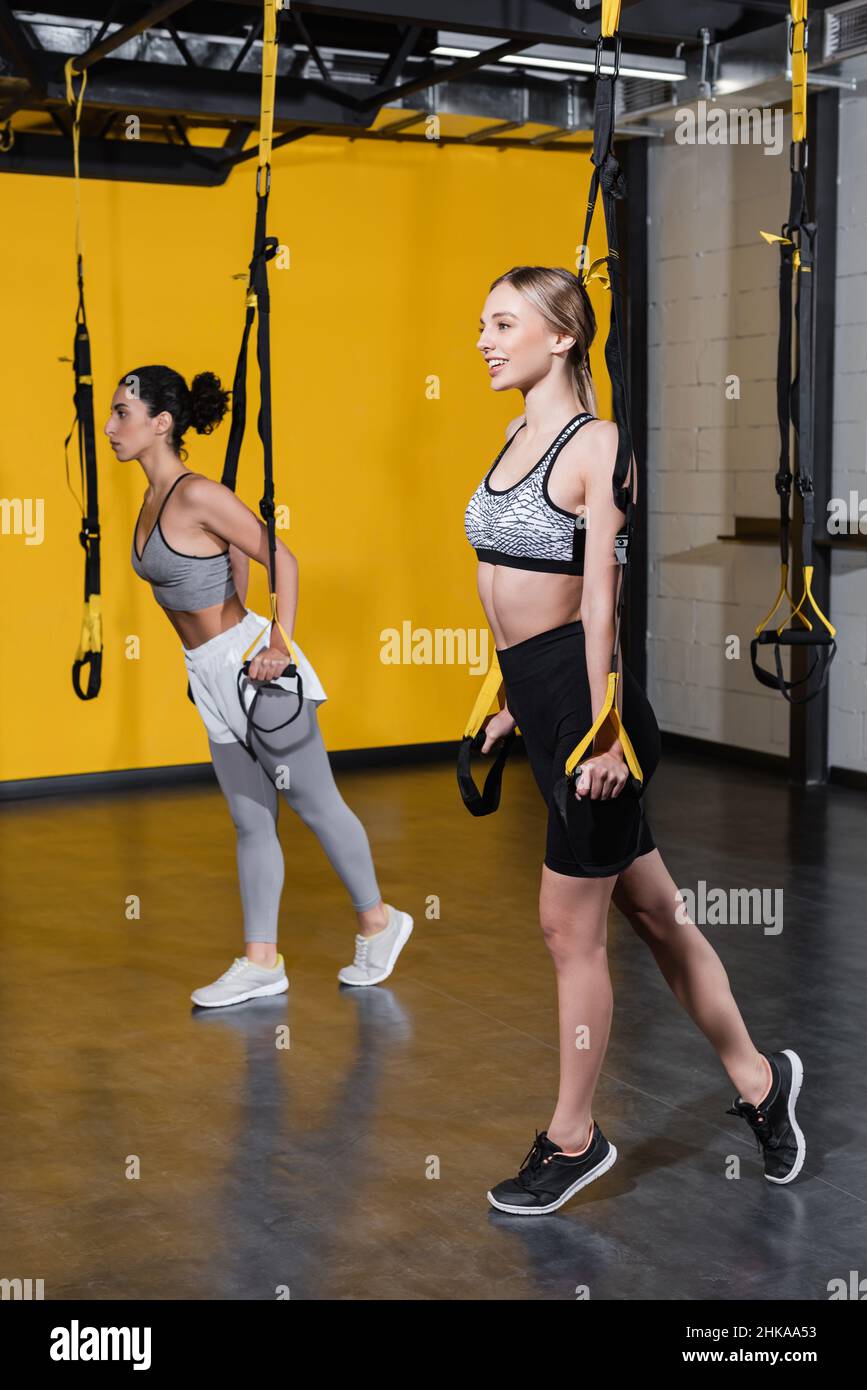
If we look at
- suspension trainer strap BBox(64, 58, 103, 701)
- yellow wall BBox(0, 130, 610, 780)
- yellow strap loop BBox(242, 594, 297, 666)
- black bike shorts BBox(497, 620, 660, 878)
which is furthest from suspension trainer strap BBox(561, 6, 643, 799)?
yellow wall BBox(0, 130, 610, 780)

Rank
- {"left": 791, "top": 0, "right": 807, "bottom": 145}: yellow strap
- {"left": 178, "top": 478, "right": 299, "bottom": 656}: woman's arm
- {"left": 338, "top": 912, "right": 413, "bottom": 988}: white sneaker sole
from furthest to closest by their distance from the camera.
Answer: {"left": 338, "top": 912, "right": 413, "bottom": 988}: white sneaker sole, {"left": 178, "top": 478, "right": 299, "bottom": 656}: woman's arm, {"left": 791, "top": 0, "right": 807, "bottom": 145}: yellow strap

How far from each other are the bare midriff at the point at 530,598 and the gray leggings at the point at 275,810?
4.63 feet

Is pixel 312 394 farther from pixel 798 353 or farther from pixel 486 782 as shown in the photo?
pixel 486 782

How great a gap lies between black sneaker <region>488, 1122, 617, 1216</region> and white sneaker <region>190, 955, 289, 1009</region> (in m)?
1.36

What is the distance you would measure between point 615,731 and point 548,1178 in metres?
0.87

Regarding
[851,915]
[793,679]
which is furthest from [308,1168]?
[793,679]

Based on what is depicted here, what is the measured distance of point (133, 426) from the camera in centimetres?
406

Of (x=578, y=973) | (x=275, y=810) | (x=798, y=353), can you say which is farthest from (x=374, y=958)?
(x=798, y=353)

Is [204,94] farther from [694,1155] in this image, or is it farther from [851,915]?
[694,1155]

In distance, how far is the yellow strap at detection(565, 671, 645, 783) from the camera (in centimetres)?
252

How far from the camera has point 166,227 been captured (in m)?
6.94

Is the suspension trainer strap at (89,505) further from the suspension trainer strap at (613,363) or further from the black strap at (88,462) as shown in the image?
the suspension trainer strap at (613,363)

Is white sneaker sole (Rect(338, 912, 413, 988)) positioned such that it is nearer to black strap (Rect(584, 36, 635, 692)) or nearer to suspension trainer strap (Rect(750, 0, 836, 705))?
suspension trainer strap (Rect(750, 0, 836, 705))

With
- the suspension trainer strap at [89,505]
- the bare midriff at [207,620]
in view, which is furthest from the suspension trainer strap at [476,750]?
the suspension trainer strap at [89,505]
